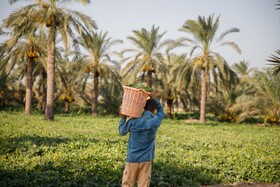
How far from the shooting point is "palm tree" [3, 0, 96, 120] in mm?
18359

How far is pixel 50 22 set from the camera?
61.3 ft

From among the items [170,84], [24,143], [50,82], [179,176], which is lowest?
[179,176]

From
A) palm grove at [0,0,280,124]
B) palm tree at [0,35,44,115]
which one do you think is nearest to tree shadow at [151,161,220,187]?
palm grove at [0,0,280,124]

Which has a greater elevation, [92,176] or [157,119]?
[157,119]

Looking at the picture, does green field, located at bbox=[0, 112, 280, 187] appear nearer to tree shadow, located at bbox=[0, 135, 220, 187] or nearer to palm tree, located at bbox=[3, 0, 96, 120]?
tree shadow, located at bbox=[0, 135, 220, 187]

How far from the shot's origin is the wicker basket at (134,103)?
404 cm

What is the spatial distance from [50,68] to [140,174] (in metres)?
16.7

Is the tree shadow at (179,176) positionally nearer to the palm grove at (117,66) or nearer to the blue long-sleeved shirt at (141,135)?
the blue long-sleeved shirt at (141,135)

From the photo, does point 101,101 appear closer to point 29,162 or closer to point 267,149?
point 267,149

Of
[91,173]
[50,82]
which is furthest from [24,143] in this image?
[50,82]

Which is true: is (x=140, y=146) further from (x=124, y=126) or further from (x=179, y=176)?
(x=179, y=176)

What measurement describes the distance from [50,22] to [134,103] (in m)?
16.3

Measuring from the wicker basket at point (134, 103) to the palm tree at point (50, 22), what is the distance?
15106 millimetres

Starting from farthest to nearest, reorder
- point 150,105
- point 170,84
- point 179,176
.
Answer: point 170,84 < point 179,176 < point 150,105
